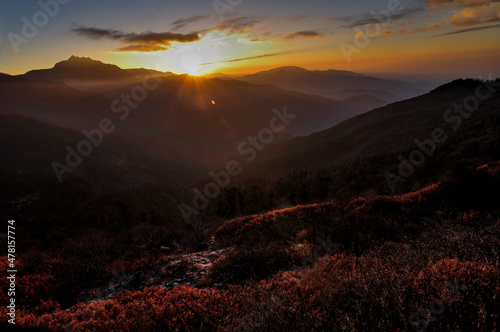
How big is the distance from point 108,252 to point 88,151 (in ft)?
379

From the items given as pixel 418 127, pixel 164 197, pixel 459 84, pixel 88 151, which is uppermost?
pixel 88 151

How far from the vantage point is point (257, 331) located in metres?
3.29

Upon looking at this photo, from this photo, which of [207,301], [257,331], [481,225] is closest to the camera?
[257,331]

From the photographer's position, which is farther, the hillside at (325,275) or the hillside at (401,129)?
the hillside at (401,129)

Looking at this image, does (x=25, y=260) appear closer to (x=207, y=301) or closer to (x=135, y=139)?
(x=207, y=301)

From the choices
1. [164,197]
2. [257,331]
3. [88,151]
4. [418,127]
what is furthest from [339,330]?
[88,151]

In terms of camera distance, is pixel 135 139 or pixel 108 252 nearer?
pixel 108 252

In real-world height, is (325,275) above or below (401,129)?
above

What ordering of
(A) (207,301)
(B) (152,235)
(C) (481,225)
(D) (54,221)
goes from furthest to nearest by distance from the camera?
(D) (54,221) → (B) (152,235) → (C) (481,225) → (A) (207,301)

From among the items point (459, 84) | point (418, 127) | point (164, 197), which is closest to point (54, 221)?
point (164, 197)

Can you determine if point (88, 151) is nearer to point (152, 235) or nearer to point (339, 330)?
point (152, 235)

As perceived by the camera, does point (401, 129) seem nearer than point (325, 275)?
No

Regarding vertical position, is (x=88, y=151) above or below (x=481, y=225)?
above

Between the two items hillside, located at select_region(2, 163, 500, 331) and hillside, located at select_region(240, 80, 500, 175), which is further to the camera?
hillside, located at select_region(240, 80, 500, 175)
